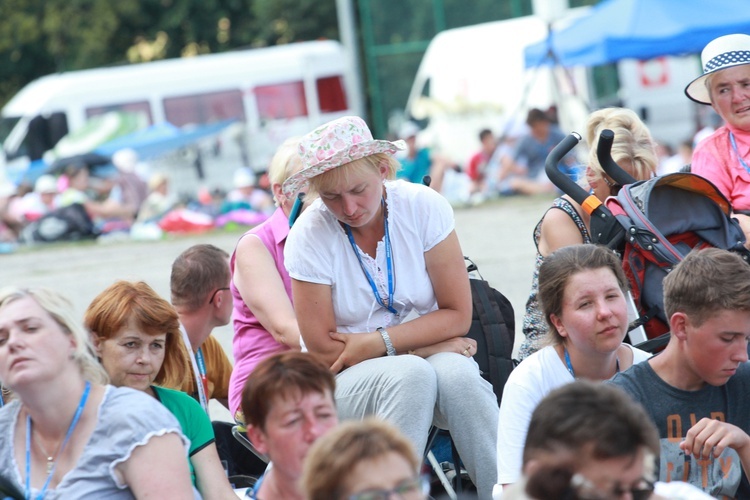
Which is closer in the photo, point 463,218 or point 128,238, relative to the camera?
point 463,218

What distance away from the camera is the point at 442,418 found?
3852mm

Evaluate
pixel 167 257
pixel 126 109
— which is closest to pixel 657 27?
pixel 167 257

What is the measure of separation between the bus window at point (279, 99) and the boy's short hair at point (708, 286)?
19.8 metres

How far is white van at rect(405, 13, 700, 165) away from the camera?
18.5m

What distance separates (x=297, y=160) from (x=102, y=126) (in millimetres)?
18635

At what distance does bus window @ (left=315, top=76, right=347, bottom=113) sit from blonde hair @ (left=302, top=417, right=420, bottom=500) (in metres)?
21.0

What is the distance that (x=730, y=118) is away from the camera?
15.2 ft

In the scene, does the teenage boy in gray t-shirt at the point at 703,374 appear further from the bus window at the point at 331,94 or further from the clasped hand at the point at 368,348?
the bus window at the point at 331,94

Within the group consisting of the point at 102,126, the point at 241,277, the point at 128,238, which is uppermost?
the point at 241,277

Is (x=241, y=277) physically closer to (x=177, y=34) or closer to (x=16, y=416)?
(x=16, y=416)

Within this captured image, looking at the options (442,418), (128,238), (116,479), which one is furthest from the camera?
(128,238)

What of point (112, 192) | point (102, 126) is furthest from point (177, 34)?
point (112, 192)

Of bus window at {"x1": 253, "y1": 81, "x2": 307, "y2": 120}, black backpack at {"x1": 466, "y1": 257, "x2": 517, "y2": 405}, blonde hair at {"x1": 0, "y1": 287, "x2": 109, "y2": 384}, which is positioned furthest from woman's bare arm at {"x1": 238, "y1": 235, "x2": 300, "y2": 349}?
bus window at {"x1": 253, "y1": 81, "x2": 307, "y2": 120}

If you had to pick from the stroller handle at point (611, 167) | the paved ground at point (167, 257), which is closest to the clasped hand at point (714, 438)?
the stroller handle at point (611, 167)
